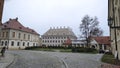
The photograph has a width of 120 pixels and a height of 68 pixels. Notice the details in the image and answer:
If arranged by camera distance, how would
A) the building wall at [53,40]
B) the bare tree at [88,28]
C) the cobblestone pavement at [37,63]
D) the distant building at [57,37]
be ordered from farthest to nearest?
the distant building at [57,37] → the building wall at [53,40] → the bare tree at [88,28] → the cobblestone pavement at [37,63]

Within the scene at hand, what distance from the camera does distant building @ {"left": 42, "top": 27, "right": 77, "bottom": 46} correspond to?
129 meters

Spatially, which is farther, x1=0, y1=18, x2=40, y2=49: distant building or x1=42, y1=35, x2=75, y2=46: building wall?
x1=42, y1=35, x2=75, y2=46: building wall

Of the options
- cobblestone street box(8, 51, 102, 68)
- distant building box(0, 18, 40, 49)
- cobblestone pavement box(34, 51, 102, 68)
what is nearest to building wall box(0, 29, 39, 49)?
distant building box(0, 18, 40, 49)

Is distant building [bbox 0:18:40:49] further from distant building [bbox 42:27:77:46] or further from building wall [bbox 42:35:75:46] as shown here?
distant building [bbox 42:27:77:46]

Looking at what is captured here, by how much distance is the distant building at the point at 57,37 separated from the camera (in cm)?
12901

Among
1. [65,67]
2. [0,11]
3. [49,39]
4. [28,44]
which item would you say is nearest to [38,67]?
[65,67]

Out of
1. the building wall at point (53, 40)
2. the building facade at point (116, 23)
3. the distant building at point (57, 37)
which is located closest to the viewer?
the building facade at point (116, 23)

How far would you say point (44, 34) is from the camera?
447ft

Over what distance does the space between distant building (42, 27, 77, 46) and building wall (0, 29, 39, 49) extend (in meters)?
49.1

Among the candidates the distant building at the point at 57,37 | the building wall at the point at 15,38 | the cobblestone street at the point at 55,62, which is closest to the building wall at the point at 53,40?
the distant building at the point at 57,37

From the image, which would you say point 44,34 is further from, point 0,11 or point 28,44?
point 0,11

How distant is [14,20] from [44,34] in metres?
60.8

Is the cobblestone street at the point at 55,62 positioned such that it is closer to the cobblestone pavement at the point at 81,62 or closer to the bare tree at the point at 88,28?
the cobblestone pavement at the point at 81,62

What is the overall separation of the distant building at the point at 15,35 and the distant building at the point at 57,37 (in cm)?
4805
